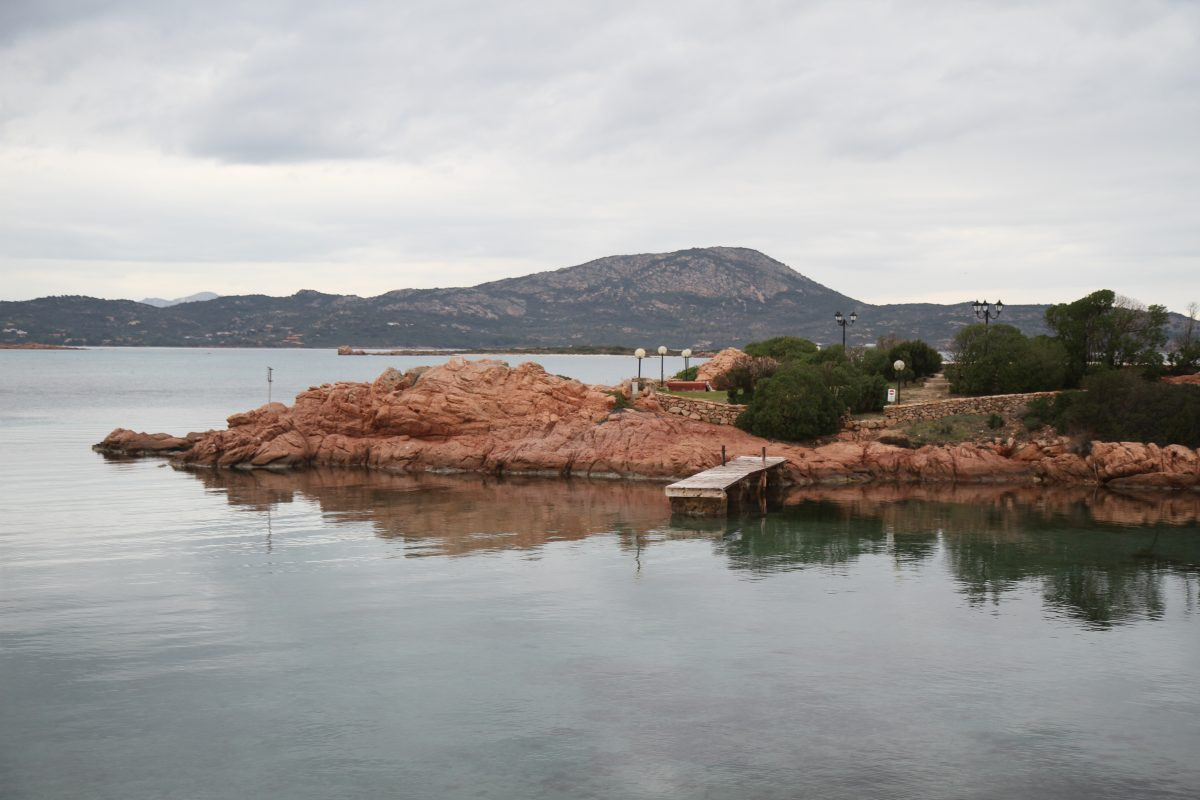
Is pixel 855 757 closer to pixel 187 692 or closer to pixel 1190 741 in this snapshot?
pixel 1190 741

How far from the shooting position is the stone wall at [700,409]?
45.6m

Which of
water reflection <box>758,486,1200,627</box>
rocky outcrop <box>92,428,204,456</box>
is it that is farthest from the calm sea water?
rocky outcrop <box>92,428,204,456</box>

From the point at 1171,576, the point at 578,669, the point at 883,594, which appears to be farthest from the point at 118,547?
the point at 1171,576

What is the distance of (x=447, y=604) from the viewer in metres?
21.3

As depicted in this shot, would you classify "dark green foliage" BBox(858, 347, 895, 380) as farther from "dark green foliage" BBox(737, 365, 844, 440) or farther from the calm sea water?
the calm sea water

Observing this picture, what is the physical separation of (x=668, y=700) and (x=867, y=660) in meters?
4.04

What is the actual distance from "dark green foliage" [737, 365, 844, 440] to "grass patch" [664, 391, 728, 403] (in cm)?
429

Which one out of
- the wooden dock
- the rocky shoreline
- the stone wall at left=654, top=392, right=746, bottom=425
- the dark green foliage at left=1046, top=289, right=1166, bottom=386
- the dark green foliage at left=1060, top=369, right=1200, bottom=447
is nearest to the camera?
the wooden dock

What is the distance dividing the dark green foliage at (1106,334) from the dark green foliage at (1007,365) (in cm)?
106

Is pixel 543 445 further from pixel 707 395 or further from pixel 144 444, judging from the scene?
pixel 144 444

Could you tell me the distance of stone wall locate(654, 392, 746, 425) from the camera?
4562 centimetres

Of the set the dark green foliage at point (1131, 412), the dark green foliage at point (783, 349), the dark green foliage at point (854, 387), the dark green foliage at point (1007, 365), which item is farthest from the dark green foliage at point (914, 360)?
the dark green foliage at point (1131, 412)

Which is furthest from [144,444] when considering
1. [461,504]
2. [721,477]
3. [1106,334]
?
[1106,334]

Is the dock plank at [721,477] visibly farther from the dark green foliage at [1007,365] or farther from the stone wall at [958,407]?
the dark green foliage at [1007,365]
